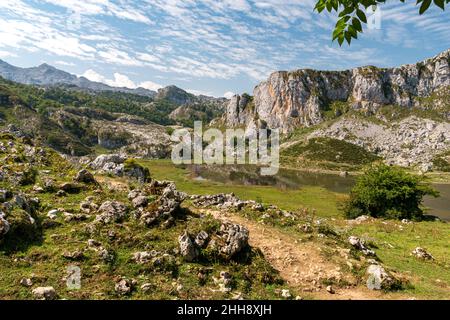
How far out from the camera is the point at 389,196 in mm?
47875

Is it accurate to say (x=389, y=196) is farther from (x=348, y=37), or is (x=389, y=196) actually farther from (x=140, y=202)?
(x=348, y=37)

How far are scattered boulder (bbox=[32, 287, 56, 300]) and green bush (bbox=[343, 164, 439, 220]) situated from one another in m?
43.9

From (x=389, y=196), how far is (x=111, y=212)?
1574 inches

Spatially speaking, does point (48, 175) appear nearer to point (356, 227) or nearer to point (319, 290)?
point (319, 290)

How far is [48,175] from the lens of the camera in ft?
98.3


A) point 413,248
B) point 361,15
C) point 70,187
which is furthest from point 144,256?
point 413,248

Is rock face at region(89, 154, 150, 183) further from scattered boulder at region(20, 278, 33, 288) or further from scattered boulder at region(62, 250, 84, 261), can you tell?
scattered boulder at region(20, 278, 33, 288)

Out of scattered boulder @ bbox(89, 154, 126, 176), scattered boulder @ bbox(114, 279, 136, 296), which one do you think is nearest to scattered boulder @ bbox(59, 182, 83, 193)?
scattered boulder @ bbox(114, 279, 136, 296)

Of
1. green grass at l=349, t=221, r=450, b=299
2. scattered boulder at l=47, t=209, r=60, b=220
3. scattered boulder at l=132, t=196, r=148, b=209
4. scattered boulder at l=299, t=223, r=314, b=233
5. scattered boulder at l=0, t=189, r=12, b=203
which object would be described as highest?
scattered boulder at l=0, t=189, r=12, b=203

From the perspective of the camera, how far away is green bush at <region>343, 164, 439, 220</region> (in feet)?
157

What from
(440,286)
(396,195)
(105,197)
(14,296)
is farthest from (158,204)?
(396,195)

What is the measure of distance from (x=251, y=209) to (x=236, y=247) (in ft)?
32.5

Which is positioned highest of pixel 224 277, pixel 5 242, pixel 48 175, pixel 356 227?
pixel 48 175

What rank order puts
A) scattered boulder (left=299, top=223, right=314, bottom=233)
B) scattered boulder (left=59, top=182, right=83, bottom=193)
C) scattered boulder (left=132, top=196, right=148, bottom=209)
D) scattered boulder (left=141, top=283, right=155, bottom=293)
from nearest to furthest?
scattered boulder (left=141, top=283, right=155, bottom=293) < scattered boulder (left=132, top=196, right=148, bottom=209) < scattered boulder (left=299, top=223, right=314, bottom=233) < scattered boulder (left=59, top=182, right=83, bottom=193)
